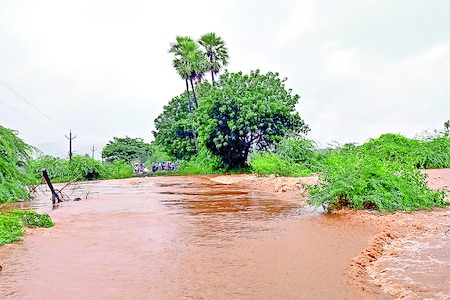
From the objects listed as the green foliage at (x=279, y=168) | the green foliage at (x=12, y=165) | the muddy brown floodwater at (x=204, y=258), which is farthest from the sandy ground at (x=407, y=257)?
the green foliage at (x=279, y=168)

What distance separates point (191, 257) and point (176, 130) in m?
38.6

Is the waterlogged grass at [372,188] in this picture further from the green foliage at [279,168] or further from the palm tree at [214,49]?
the palm tree at [214,49]

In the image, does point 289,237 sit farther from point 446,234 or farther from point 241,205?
point 241,205

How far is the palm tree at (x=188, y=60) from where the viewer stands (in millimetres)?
39344

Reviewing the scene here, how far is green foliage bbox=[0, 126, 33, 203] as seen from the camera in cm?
1362

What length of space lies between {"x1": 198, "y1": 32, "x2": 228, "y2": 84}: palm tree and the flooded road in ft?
104

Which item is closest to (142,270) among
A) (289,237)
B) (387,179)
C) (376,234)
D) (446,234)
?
(289,237)

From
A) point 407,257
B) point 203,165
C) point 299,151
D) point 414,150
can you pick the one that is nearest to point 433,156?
point 414,150

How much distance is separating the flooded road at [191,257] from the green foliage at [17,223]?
0.23m

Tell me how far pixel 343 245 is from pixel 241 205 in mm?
5954

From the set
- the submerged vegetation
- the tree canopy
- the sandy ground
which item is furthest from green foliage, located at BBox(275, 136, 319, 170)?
the sandy ground

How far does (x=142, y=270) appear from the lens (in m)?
5.76

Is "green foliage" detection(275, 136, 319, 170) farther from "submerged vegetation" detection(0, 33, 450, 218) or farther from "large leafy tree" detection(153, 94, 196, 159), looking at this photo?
"large leafy tree" detection(153, 94, 196, 159)

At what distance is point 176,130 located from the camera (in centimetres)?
4447
